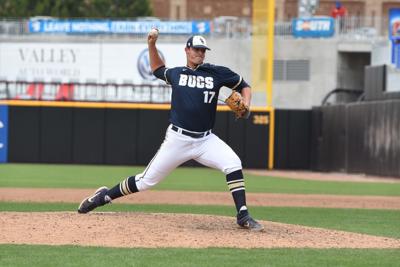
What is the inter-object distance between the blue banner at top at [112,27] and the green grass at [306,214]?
27.3 m

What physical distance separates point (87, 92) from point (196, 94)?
955 inches

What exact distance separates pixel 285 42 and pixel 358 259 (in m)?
32.3

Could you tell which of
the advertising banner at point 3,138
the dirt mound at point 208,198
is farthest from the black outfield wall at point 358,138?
the advertising banner at point 3,138

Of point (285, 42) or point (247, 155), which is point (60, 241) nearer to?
point (247, 155)

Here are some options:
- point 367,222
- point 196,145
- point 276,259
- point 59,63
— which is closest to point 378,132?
point 367,222

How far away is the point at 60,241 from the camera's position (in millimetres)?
8172

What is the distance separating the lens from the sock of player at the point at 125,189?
31.3 feet

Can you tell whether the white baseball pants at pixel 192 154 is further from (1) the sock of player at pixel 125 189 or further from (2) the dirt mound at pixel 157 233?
(2) the dirt mound at pixel 157 233

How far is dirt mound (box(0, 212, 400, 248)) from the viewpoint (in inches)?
323

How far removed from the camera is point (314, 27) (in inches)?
1521

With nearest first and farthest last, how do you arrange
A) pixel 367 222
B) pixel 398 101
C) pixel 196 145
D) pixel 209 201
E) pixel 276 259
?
pixel 276 259
pixel 196 145
pixel 367 222
pixel 209 201
pixel 398 101

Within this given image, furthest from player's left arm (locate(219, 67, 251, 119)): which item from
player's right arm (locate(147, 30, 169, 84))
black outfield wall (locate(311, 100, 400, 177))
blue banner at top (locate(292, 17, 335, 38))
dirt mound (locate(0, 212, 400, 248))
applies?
blue banner at top (locate(292, 17, 335, 38))

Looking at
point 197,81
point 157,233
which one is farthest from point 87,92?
point 157,233

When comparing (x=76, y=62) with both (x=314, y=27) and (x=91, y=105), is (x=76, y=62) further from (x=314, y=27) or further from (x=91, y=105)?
(x=91, y=105)
